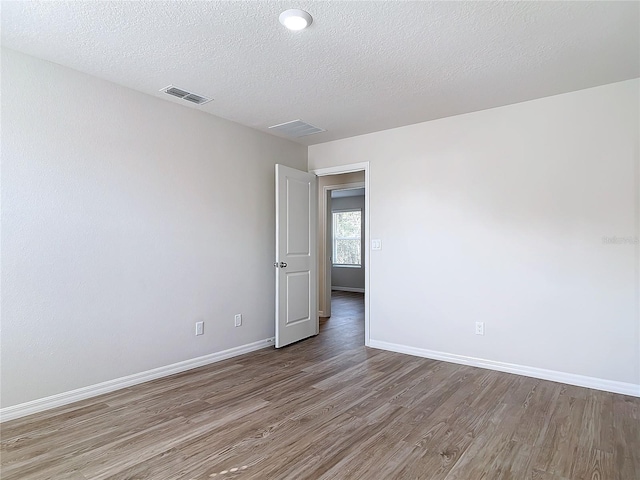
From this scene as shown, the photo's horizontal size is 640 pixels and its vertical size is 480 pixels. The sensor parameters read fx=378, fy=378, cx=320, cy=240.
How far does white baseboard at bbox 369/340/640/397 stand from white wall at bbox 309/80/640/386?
4 cm

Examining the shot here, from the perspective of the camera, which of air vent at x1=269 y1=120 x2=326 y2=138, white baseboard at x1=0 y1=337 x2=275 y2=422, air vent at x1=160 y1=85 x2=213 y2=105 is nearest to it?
white baseboard at x1=0 y1=337 x2=275 y2=422

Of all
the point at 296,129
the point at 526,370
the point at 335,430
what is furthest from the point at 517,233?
the point at 296,129

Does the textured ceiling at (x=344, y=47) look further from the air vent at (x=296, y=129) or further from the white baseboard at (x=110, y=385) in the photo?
the white baseboard at (x=110, y=385)

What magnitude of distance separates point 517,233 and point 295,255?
7.86 ft

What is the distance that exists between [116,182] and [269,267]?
1921 mm

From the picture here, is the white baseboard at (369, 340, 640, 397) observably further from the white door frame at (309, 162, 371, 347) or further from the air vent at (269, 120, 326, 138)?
the air vent at (269, 120, 326, 138)

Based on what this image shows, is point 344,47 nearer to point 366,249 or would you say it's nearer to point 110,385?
point 366,249

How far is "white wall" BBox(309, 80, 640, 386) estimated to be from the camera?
302cm

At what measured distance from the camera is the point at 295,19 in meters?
2.15

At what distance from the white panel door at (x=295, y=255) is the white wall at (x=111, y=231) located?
332 mm

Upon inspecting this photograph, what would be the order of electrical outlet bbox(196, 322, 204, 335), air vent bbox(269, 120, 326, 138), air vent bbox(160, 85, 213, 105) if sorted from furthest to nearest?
1. air vent bbox(269, 120, 326, 138)
2. electrical outlet bbox(196, 322, 204, 335)
3. air vent bbox(160, 85, 213, 105)

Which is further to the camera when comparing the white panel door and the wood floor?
the white panel door

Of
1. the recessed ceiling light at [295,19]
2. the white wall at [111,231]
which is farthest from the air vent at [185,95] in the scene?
the recessed ceiling light at [295,19]

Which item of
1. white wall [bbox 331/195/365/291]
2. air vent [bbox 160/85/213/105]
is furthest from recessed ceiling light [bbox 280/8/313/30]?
white wall [bbox 331/195/365/291]
